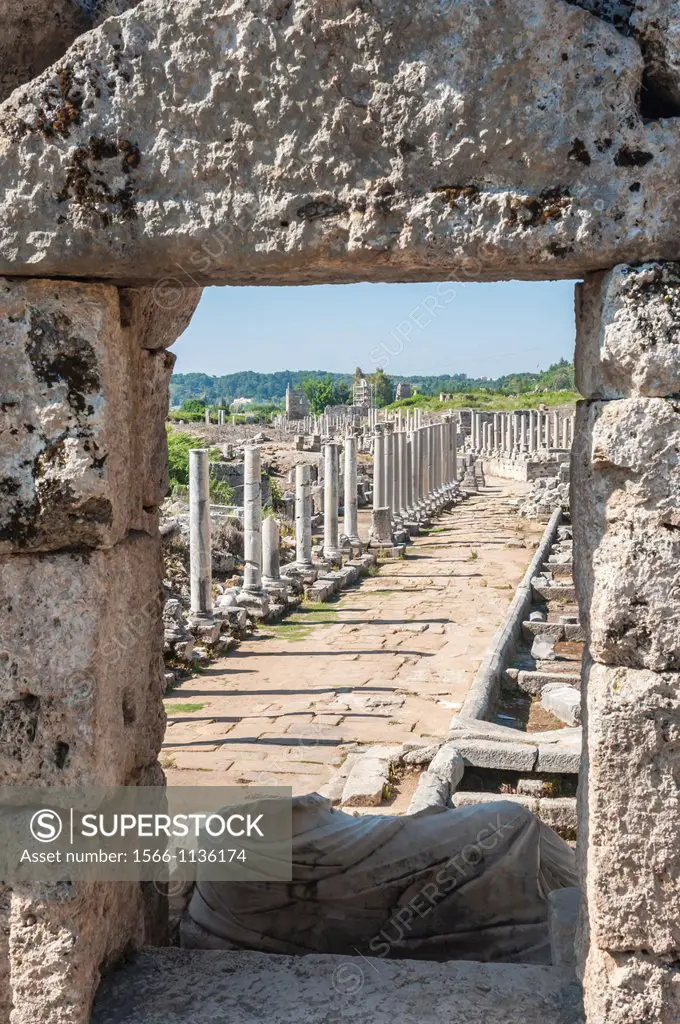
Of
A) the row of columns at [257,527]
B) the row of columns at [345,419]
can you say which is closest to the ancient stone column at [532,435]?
the row of columns at [345,419]

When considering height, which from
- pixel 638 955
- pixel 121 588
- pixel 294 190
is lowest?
pixel 638 955

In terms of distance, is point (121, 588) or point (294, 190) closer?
point (294, 190)

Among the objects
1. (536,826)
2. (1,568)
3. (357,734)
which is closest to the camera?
(1,568)

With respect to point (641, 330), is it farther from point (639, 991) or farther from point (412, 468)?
point (412, 468)

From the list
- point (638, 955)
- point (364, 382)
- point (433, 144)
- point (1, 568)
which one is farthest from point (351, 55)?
point (364, 382)

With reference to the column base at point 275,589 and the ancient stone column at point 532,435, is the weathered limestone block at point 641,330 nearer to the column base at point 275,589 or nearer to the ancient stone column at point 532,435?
the column base at point 275,589

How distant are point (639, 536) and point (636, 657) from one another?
1.19 feet

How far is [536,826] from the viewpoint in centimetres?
479

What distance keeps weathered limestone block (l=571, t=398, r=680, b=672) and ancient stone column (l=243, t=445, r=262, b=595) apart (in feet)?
37.5

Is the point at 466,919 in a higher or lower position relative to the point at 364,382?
lower

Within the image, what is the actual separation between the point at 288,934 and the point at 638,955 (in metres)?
1.86

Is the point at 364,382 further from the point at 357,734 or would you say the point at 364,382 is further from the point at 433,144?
the point at 433,144

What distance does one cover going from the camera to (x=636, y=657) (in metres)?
3.02

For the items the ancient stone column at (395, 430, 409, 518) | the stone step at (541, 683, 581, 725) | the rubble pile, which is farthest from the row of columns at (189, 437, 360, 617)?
the rubble pile
